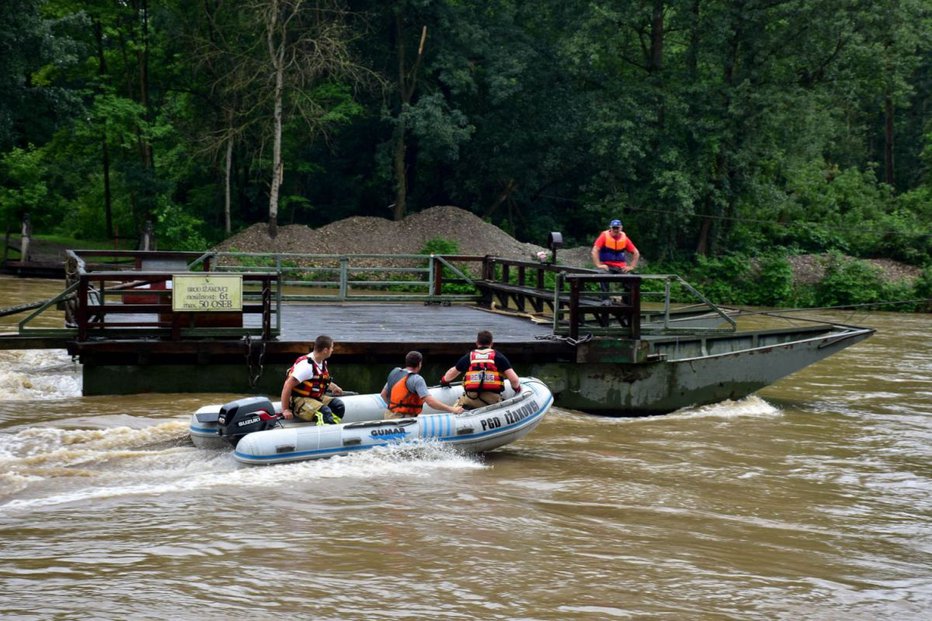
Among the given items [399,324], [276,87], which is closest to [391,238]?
[276,87]

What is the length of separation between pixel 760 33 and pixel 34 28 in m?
25.5

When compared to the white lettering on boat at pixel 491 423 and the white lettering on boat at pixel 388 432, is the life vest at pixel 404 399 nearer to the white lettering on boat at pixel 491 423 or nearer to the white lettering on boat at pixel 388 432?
the white lettering on boat at pixel 388 432

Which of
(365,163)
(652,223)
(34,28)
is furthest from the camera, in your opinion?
(365,163)

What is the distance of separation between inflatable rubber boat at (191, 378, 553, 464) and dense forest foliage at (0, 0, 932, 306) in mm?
28734

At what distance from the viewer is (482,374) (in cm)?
1233

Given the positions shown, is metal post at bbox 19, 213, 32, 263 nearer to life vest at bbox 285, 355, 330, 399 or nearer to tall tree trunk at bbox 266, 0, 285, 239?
tall tree trunk at bbox 266, 0, 285, 239

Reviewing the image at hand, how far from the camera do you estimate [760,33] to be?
3947 centimetres

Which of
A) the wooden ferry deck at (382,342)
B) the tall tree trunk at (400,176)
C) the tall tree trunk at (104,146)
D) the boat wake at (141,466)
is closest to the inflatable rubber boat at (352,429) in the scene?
the boat wake at (141,466)

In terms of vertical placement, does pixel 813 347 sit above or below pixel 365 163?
below

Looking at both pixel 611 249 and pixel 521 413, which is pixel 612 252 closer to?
pixel 611 249

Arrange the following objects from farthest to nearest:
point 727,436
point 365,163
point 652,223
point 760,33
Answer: point 365,163
point 652,223
point 760,33
point 727,436

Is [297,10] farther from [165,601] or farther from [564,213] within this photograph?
[165,601]

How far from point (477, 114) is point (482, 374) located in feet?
118

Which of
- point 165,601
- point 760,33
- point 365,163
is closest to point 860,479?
point 165,601
